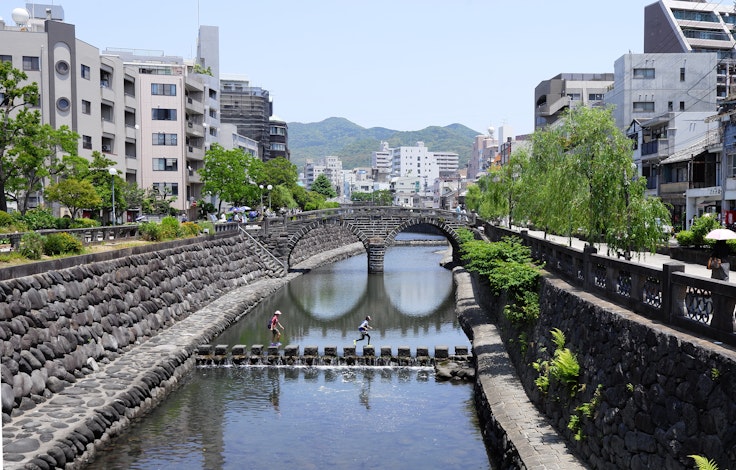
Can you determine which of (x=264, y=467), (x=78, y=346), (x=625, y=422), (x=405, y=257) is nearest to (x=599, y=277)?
(x=625, y=422)

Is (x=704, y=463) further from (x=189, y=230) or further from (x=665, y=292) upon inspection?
(x=189, y=230)

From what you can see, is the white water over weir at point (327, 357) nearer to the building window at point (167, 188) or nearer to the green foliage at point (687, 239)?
the green foliage at point (687, 239)

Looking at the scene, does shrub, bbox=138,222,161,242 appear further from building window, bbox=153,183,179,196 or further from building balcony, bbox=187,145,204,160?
building balcony, bbox=187,145,204,160

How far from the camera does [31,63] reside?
4759cm

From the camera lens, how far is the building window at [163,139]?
6372 cm

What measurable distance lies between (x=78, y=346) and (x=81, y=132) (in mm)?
31909

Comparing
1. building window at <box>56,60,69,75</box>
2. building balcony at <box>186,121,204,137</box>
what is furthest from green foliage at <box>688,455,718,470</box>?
building balcony at <box>186,121,204,137</box>

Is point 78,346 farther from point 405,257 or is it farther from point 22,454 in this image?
point 405,257

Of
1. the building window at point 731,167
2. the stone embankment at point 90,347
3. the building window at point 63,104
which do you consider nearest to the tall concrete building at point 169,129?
the building window at point 63,104

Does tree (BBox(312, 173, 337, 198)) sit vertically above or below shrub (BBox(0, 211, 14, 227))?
above

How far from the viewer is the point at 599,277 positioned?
16.5 metres

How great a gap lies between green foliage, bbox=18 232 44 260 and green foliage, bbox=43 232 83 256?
990 millimetres

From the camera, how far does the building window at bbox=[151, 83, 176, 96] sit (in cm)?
6369

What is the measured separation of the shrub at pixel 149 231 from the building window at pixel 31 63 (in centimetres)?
1854
